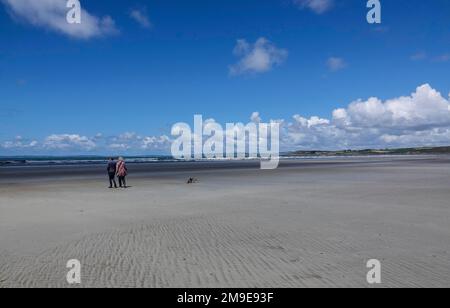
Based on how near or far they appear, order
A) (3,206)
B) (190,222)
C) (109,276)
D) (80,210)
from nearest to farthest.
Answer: (109,276), (190,222), (80,210), (3,206)

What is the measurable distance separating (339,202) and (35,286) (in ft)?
40.9

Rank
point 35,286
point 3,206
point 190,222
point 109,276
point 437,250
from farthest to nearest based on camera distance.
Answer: point 3,206
point 190,222
point 437,250
point 109,276
point 35,286

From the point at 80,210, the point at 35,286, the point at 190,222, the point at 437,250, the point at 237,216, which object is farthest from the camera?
the point at 80,210

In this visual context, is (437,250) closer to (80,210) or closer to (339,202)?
(339,202)

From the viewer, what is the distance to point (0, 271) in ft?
24.3

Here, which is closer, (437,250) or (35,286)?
(35,286)

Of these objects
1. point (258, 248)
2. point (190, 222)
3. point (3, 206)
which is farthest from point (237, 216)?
Answer: point (3, 206)

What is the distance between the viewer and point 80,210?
15.1m
